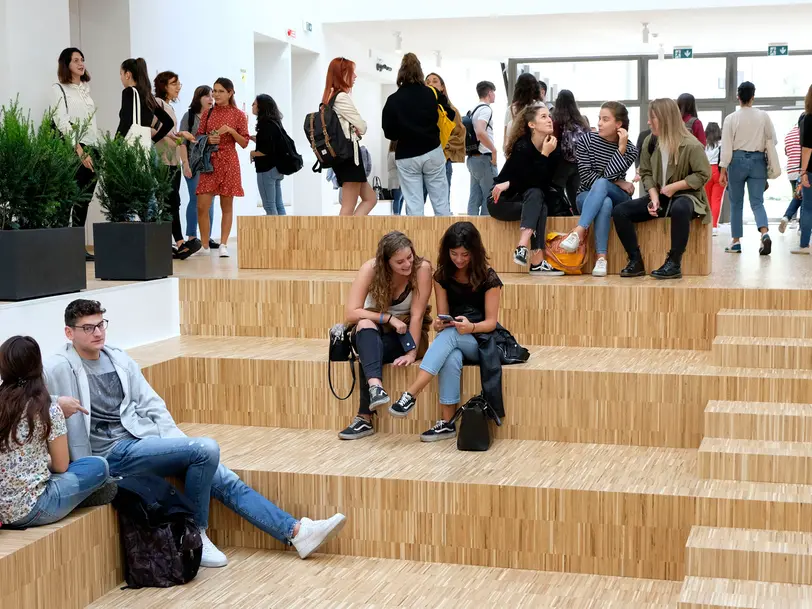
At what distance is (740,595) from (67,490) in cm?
250

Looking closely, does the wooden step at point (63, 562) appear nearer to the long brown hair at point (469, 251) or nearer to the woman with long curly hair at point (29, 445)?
the woman with long curly hair at point (29, 445)

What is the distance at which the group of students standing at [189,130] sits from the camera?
7.98 m

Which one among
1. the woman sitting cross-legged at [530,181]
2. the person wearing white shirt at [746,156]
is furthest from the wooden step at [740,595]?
the person wearing white shirt at [746,156]

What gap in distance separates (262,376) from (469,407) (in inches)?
49.8

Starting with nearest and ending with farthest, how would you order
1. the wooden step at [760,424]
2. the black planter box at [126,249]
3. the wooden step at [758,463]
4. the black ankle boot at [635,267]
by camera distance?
1. the wooden step at [758,463]
2. the wooden step at [760,424]
3. the black planter box at [126,249]
4. the black ankle boot at [635,267]

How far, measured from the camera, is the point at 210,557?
464 centimetres

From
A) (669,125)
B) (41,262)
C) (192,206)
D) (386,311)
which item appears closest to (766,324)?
(669,125)

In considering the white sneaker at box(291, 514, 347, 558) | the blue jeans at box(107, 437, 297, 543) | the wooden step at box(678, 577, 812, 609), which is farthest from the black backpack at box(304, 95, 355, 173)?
the wooden step at box(678, 577, 812, 609)

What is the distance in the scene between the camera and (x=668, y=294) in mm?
6203

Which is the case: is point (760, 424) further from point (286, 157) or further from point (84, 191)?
point (286, 157)

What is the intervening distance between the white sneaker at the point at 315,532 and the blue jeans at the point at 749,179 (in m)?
5.63

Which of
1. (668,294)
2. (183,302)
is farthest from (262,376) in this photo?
(668,294)

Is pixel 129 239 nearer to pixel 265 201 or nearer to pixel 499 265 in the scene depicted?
pixel 499 265

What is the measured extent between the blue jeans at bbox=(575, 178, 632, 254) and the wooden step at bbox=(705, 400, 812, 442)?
2.29m
